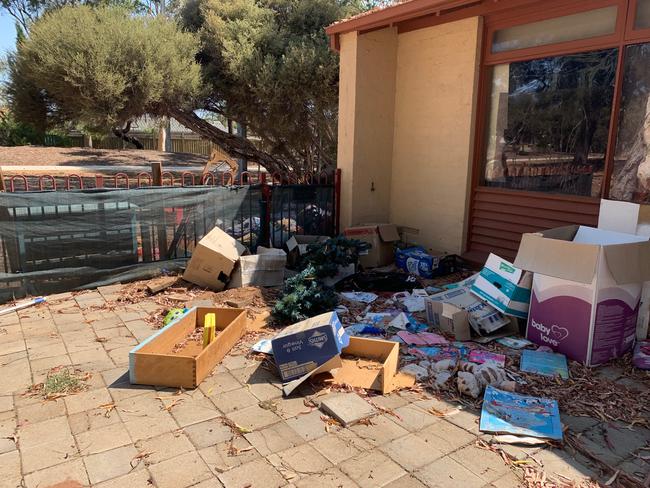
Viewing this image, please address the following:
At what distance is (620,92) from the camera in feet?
16.2

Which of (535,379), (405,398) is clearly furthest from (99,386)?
(535,379)

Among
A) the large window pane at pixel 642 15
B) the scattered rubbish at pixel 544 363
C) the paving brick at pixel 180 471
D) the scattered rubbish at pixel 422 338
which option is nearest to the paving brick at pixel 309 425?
the paving brick at pixel 180 471

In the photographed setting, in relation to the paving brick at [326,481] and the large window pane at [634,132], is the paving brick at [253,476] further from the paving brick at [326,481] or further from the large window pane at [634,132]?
the large window pane at [634,132]

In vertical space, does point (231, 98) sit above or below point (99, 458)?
above

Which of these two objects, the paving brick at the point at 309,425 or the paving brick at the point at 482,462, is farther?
the paving brick at the point at 309,425

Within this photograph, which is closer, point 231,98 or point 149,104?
point 149,104

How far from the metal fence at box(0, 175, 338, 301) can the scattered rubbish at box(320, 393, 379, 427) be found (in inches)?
144

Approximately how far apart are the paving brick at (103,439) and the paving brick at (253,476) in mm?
723

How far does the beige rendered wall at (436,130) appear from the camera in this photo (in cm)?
645

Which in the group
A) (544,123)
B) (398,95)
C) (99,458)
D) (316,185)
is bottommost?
(99,458)

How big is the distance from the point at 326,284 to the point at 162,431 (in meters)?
3.08

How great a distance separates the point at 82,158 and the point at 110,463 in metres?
21.1

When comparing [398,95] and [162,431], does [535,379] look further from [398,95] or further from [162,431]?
[398,95]

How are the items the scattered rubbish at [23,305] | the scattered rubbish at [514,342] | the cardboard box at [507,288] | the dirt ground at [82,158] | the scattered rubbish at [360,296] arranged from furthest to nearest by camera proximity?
the dirt ground at [82,158] → the scattered rubbish at [360,296] → the scattered rubbish at [23,305] → the cardboard box at [507,288] → the scattered rubbish at [514,342]
